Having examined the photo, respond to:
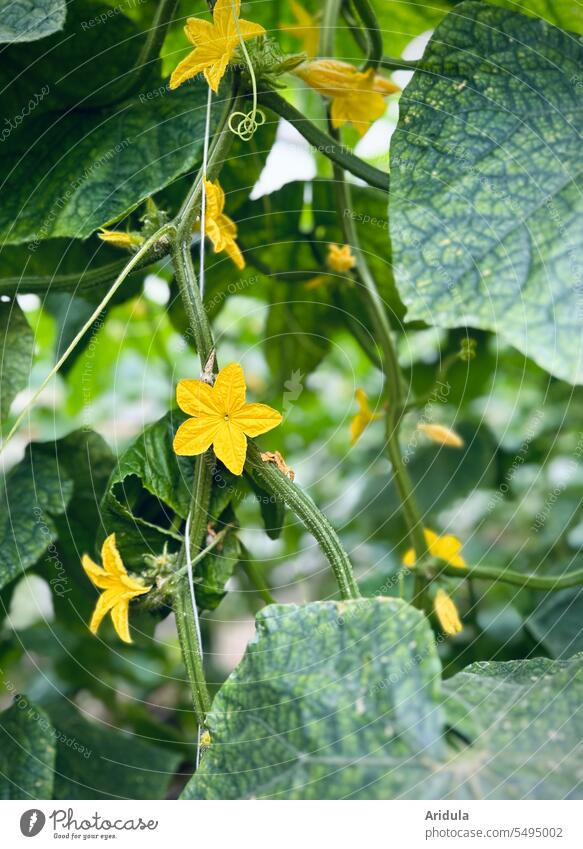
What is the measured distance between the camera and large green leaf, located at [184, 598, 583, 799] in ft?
1.24

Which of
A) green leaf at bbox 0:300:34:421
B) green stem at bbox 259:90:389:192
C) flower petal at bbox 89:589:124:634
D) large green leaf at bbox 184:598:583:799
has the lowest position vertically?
large green leaf at bbox 184:598:583:799

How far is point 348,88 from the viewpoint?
1.69ft

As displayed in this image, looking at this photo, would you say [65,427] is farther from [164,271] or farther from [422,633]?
[422,633]

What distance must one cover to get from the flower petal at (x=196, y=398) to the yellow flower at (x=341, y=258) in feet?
0.77

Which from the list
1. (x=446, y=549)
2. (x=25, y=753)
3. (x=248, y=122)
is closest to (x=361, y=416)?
(x=446, y=549)

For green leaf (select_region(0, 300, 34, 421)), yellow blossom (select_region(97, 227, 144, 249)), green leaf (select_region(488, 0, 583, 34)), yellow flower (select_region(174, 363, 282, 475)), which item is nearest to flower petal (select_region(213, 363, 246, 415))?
yellow flower (select_region(174, 363, 282, 475))

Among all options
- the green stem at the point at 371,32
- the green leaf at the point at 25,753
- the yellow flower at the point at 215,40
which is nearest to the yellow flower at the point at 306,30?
the green stem at the point at 371,32

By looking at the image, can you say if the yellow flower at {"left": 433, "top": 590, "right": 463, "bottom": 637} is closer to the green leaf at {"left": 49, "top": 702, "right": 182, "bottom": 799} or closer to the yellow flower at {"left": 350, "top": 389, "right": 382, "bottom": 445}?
the yellow flower at {"left": 350, "top": 389, "right": 382, "bottom": 445}

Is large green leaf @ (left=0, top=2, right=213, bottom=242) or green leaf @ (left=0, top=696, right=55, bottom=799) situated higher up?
large green leaf @ (left=0, top=2, right=213, bottom=242)

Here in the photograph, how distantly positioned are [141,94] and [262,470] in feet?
0.92

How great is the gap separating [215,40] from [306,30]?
0.64ft

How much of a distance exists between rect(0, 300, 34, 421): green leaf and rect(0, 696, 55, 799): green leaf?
21 centimetres

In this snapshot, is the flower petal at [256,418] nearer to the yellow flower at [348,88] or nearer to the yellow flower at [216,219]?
the yellow flower at [216,219]
